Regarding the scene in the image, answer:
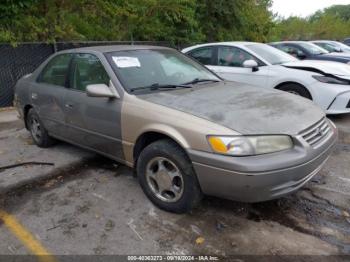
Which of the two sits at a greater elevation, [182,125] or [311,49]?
[182,125]

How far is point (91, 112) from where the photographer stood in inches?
152

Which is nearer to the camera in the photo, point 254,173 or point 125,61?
point 254,173

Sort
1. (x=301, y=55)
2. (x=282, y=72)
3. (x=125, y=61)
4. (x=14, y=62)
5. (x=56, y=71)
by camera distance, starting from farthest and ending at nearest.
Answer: (x=301, y=55), (x=14, y=62), (x=282, y=72), (x=56, y=71), (x=125, y=61)

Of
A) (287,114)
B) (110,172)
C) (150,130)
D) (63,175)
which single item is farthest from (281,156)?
(63,175)

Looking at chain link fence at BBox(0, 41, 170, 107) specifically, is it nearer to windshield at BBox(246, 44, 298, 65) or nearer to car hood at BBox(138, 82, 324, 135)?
windshield at BBox(246, 44, 298, 65)

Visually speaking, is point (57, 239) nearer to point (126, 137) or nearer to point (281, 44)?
point (126, 137)

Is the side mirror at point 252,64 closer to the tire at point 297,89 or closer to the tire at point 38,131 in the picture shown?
the tire at point 297,89

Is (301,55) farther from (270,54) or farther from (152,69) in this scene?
(152,69)

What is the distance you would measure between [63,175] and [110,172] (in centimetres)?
59

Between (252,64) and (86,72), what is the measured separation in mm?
3469

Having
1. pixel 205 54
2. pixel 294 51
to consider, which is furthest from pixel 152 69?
pixel 294 51

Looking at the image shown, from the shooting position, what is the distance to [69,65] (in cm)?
440

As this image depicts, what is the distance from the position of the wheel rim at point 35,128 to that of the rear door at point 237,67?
380 cm

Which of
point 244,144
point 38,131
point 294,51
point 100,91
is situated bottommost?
point 38,131
